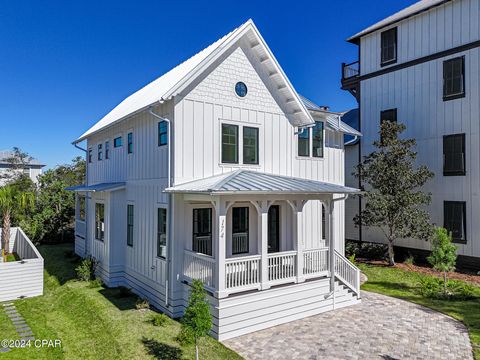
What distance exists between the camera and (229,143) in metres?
12.2

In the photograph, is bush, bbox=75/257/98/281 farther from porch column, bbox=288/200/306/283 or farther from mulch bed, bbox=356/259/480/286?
mulch bed, bbox=356/259/480/286

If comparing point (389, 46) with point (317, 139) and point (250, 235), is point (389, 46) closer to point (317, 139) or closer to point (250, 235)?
point (317, 139)

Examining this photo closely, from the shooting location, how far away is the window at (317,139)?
15.7 metres

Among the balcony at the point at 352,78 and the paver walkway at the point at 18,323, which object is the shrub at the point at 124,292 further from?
the balcony at the point at 352,78

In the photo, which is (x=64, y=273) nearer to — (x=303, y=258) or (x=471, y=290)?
(x=303, y=258)

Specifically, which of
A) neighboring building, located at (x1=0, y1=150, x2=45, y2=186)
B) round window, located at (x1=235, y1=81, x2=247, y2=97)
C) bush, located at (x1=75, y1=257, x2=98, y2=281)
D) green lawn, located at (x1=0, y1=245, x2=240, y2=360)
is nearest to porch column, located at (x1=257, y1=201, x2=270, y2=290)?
green lawn, located at (x1=0, y1=245, x2=240, y2=360)

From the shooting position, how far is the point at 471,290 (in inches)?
535

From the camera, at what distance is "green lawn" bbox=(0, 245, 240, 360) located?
8.30 m

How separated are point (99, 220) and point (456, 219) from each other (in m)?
17.9

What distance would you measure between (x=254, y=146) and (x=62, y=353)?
867cm

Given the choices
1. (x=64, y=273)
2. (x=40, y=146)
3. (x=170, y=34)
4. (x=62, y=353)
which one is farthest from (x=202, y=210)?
(x=40, y=146)

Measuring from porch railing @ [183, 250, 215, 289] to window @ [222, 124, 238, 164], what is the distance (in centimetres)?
354

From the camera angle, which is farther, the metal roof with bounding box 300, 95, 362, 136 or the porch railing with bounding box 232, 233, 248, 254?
the metal roof with bounding box 300, 95, 362, 136

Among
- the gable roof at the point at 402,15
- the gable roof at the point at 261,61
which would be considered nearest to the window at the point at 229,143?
the gable roof at the point at 261,61
